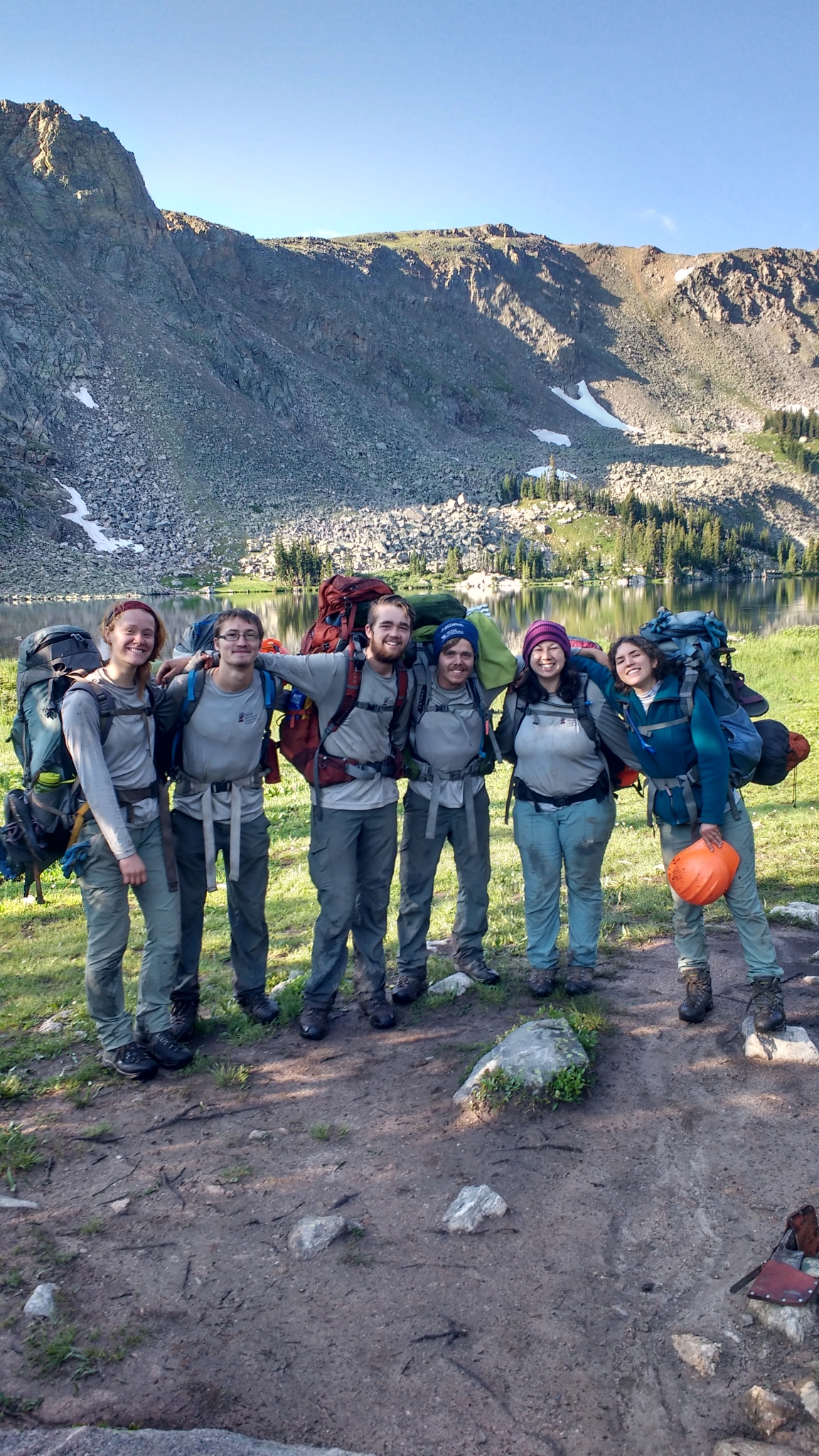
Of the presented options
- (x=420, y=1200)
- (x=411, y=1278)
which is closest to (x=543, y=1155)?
(x=420, y=1200)

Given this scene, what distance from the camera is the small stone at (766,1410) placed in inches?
117

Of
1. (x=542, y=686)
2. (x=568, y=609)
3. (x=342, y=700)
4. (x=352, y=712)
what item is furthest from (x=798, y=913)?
(x=568, y=609)

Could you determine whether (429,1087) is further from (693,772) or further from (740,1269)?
(693,772)

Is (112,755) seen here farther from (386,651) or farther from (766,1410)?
(766,1410)

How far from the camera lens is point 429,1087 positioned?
5.31 meters

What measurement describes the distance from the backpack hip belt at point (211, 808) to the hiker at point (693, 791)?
2682 mm

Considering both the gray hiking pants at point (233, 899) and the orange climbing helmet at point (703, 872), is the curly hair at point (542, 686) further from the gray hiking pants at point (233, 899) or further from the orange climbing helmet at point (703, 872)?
the gray hiking pants at point (233, 899)

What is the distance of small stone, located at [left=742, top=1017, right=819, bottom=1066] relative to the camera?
5.22 meters

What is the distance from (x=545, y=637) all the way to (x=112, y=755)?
303cm

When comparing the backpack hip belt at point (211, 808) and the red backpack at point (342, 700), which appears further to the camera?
the red backpack at point (342, 700)

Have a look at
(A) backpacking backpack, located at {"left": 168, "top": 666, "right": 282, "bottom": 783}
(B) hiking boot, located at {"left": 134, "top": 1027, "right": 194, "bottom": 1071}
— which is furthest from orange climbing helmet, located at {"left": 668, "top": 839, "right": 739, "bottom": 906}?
(B) hiking boot, located at {"left": 134, "top": 1027, "right": 194, "bottom": 1071}

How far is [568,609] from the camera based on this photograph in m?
75.4

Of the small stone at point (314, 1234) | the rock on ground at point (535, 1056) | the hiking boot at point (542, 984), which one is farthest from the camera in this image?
the hiking boot at point (542, 984)

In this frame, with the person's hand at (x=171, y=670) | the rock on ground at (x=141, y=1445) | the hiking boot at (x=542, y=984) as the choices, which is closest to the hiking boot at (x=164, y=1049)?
the person's hand at (x=171, y=670)
